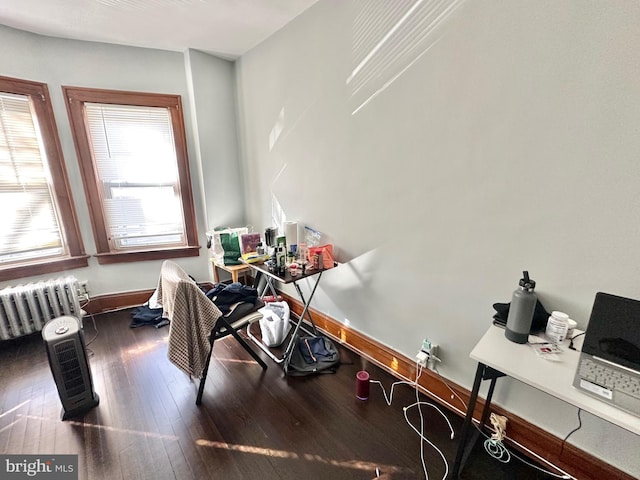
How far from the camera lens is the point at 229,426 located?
1.70m

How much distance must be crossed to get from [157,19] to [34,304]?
2.71 m

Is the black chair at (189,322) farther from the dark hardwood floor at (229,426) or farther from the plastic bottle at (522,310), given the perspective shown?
the plastic bottle at (522,310)

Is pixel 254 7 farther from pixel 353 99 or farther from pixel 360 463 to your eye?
pixel 360 463

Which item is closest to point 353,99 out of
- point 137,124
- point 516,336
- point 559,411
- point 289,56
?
point 289,56

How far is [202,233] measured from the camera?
338cm

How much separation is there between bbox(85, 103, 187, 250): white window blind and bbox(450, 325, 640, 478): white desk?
3.23 m

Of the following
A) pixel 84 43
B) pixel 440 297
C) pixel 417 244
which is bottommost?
pixel 440 297

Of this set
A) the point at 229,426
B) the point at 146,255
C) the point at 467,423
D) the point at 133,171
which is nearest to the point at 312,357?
the point at 229,426

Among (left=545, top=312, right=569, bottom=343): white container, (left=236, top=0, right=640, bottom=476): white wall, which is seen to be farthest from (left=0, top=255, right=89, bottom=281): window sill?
(left=545, top=312, right=569, bottom=343): white container

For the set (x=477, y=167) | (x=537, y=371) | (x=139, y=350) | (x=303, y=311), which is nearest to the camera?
(x=537, y=371)

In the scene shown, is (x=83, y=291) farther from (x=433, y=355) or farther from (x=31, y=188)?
(x=433, y=355)

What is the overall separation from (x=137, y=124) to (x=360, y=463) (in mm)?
3525

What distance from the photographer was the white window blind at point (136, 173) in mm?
2834

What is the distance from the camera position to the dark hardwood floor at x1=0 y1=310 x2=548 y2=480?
145cm
